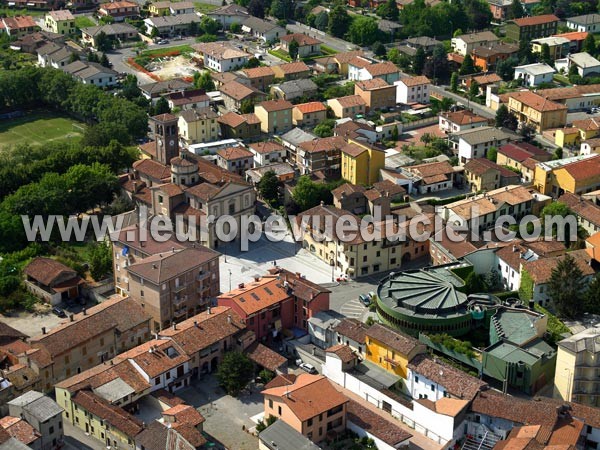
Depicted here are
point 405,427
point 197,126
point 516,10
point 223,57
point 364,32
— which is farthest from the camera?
point 516,10

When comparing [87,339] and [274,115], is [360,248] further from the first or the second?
[274,115]

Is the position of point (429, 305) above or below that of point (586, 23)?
below

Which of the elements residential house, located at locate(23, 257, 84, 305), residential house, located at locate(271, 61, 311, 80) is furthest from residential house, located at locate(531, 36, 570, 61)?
residential house, located at locate(23, 257, 84, 305)

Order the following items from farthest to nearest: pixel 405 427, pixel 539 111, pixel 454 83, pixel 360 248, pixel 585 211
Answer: pixel 454 83 → pixel 539 111 → pixel 585 211 → pixel 360 248 → pixel 405 427

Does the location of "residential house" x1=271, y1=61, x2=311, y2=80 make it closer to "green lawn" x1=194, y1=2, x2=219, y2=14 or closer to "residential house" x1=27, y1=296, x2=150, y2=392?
"green lawn" x1=194, y1=2, x2=219, y2=14

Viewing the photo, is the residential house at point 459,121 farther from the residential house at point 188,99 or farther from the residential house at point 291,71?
the residential house at point 188,99

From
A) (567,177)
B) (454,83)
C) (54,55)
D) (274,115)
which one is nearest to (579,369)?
(567,177)
